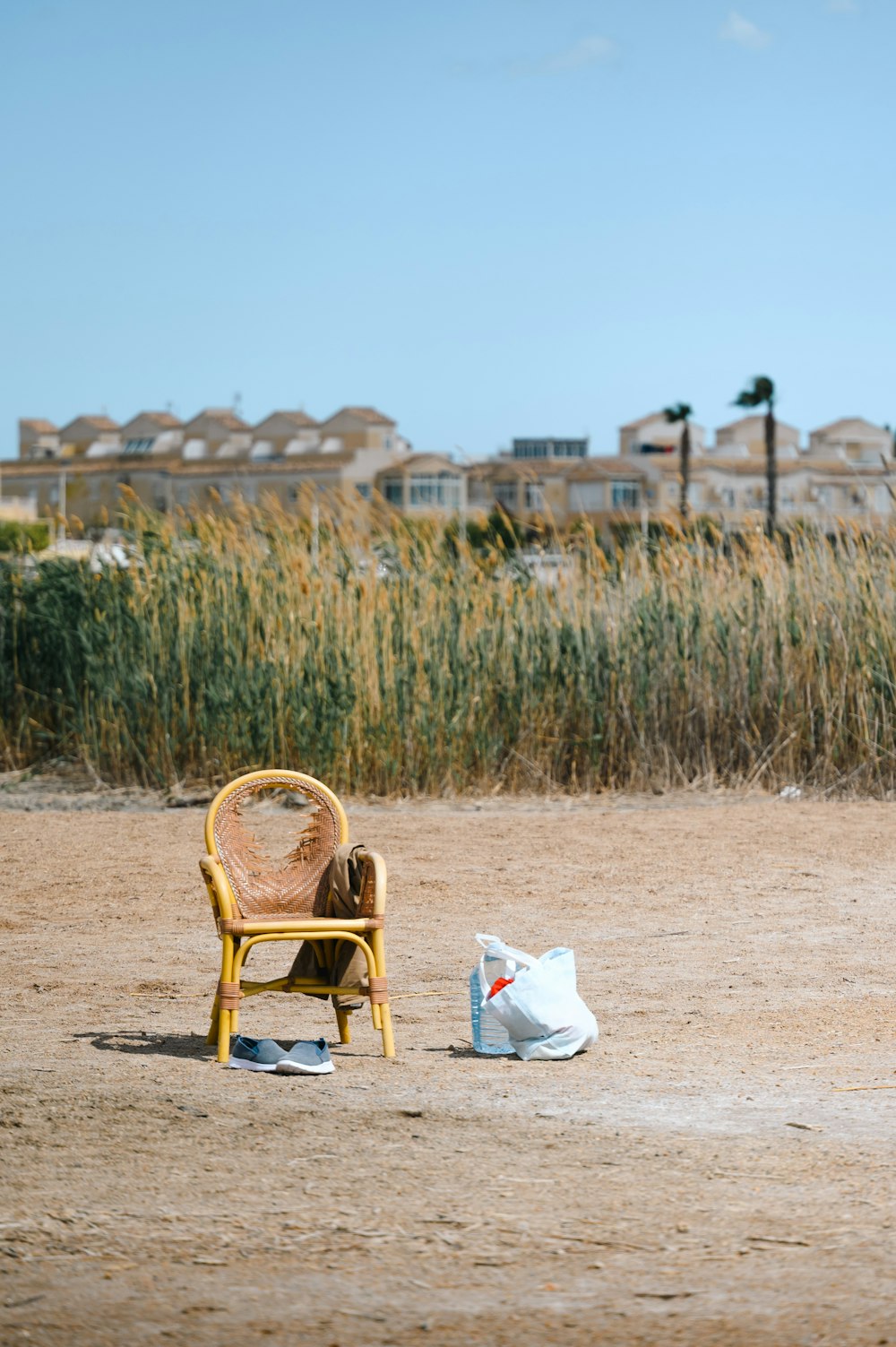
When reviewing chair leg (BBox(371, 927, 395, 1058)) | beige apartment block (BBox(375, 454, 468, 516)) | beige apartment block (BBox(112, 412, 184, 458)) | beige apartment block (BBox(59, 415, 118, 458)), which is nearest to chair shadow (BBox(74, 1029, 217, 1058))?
chair leg (BBox(371, 927, 395, 1058))

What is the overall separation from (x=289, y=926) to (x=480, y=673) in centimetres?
665

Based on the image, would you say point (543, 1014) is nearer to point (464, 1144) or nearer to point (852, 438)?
point (464, 1144)

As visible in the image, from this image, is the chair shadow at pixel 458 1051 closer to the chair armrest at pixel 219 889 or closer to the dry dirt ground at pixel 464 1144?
the dry dirt ground at pixel 464 1144

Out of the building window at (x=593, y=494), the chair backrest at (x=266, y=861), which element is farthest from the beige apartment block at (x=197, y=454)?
the chair backrest at (x=266, y=861)

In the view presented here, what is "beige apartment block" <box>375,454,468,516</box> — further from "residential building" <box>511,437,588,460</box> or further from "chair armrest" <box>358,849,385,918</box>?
"chair armrest" <box>358,849,385,918</box>

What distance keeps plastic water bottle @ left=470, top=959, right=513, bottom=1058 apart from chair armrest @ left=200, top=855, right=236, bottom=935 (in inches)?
31.6

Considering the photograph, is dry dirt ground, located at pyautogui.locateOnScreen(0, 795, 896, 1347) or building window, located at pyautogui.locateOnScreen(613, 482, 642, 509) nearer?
dry dirt ground, located at pyautogui.locateOnScreen(0, 795, 896, 1347)

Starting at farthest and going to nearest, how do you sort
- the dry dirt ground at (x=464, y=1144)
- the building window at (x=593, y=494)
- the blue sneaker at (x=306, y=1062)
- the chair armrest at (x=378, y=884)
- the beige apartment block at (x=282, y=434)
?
the beige apartment block at (x=282, y=434)
the building window at (x=593, y=494)
the chair armrest at (x=378, y=884)
the blue sneaker at (x=306, y=1062)
the dry dirt ground at (x=464, y=1144)

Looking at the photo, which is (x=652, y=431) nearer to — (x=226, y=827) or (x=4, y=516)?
(x=4, y=516)

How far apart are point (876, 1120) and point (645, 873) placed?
4212 mm

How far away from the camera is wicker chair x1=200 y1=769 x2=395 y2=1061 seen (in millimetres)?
5273

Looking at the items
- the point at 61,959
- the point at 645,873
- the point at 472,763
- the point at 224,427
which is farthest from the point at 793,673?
the point at 224,427

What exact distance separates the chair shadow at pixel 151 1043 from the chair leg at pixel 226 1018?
15 cm

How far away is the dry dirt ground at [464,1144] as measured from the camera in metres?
3.37
